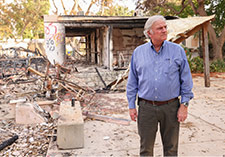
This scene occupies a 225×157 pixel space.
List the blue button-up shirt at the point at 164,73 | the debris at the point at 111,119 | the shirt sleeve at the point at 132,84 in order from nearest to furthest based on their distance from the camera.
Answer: the blue button-up shirt at the point at 164,73 → the shirt sleeve at the point at 132,84 → the debris at the point at 111,119

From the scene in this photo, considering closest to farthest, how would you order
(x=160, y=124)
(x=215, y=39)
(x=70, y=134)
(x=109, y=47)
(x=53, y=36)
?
1. (x=160, y=124)
2. (x=70, y=134)
3. (x=53, y=36)
4. (x=109, y=47)
5. (x=215, y=39)

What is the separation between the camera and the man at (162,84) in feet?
7.14

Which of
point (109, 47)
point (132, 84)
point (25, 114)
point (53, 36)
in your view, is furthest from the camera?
point (109, 47)

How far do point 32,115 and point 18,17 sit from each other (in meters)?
28.1

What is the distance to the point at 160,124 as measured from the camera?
2.32m

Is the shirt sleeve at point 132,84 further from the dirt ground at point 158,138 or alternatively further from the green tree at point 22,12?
the green tree at point 22,12

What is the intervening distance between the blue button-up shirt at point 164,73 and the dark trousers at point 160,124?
0.10 m

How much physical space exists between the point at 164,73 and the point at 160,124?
0.58 metres

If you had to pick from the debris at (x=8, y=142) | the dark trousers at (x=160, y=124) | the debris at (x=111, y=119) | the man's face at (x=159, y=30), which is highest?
the man's face at (x=159, y=30)

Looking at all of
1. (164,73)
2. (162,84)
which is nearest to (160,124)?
(162,84)

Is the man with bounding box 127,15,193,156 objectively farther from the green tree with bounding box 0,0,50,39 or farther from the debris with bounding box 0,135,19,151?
the green tree with bounding box 0,0,50,39

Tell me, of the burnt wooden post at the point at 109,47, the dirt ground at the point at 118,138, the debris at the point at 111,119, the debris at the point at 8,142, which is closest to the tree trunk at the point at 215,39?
the burnt wooden post at the point at 109,47

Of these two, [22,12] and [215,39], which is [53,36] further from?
[22,12]

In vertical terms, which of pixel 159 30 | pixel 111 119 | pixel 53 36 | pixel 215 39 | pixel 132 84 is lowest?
pixel 111 119
